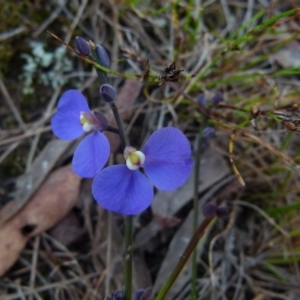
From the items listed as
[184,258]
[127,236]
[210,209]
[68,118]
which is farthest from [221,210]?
[68,118]

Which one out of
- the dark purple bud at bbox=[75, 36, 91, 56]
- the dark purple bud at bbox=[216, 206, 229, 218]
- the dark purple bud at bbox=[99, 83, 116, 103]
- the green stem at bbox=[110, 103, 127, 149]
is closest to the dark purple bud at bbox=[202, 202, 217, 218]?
the dark purple bud at bbox=[216, 206, 229, 218]

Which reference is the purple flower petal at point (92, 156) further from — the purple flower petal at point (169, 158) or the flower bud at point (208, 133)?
the flower bud at point (208, 133)

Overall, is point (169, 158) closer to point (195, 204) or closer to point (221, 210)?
point (221, 210)

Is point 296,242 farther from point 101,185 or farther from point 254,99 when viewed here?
point 101,185

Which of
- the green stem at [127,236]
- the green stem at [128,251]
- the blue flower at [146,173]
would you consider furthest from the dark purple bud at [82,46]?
the green stem at [128,251]

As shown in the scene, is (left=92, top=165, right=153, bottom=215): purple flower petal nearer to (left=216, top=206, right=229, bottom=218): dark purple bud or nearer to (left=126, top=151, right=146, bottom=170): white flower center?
(left=126, top=151, right=146, bottom=170): white flower center

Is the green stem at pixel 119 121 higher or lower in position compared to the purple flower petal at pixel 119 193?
higher

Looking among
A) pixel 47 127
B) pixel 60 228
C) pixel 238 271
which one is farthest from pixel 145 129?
pixel 238 271
